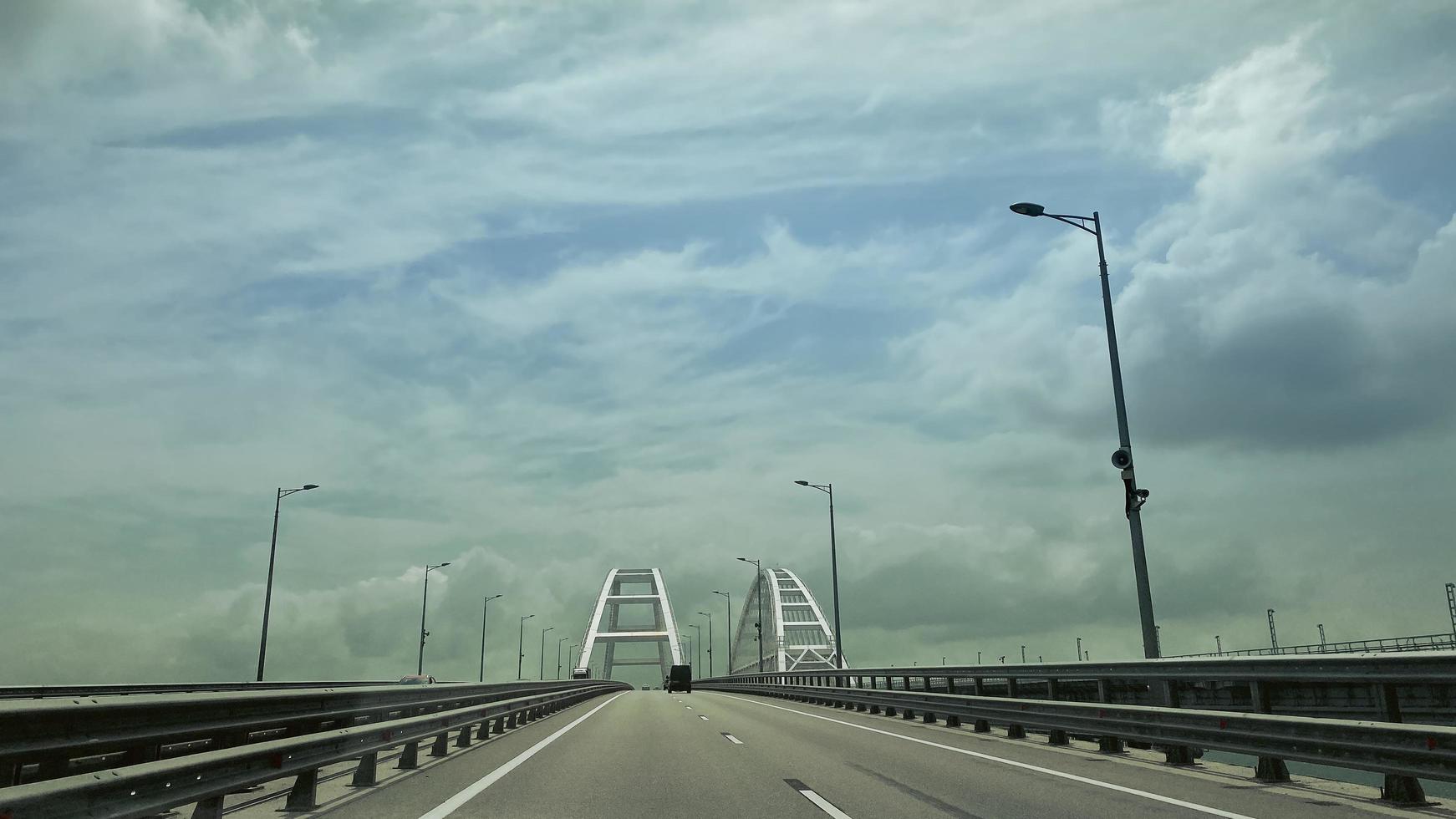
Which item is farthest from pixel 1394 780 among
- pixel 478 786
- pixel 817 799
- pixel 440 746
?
pixel 440 746

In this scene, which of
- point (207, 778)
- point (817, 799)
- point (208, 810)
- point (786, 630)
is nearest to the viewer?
point (207, 778)

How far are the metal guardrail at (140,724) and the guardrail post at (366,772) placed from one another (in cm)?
45

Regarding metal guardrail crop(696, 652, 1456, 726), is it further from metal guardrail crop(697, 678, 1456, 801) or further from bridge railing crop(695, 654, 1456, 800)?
metal guardrail crop(697, 678, 1456, 801)

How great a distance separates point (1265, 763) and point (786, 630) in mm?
127561

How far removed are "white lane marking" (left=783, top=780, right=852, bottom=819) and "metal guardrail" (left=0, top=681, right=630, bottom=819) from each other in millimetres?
4451

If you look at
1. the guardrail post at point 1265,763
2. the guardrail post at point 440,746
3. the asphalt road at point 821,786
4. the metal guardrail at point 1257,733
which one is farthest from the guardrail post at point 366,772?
the guardrail post at point 1265,763

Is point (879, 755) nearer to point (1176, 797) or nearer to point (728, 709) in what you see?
point (1176, 797)

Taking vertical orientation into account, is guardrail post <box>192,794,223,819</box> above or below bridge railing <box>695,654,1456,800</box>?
below

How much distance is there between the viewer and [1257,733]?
1030 cm

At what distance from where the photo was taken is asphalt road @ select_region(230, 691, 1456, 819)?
9.13 m

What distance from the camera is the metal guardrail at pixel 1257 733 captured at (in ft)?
26.7

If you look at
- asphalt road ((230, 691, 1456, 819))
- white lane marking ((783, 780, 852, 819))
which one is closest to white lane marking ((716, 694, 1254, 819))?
asphalt road ((230, 691, 1456, 819))

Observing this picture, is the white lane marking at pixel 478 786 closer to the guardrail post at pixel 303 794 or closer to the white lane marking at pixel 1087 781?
the guardrail post at pixel 303 794

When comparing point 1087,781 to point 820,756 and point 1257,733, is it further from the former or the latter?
point 820,756
